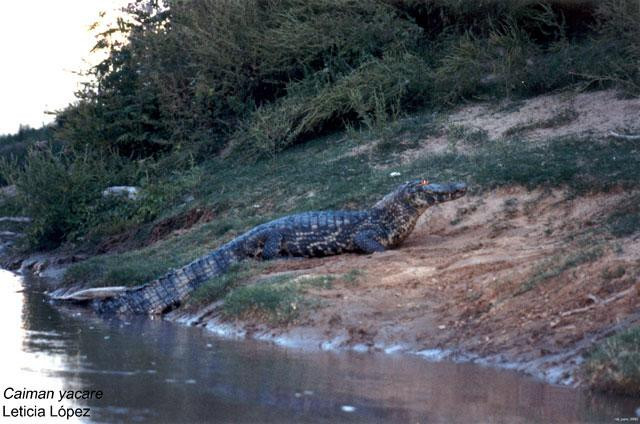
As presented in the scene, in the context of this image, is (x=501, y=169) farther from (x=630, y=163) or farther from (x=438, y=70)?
(x=438, y=70)

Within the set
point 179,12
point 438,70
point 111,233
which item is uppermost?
point 179,12

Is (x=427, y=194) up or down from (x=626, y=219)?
up

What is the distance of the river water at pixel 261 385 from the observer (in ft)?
19.7

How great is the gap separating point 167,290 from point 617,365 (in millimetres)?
5605

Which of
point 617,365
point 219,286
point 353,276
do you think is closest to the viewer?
point 617,365

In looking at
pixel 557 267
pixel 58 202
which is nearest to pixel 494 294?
pixel 557 267

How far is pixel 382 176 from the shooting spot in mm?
13797

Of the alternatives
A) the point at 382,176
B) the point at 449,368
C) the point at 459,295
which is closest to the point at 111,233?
the point at 382,176

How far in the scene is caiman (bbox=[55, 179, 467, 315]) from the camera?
36.6 feet

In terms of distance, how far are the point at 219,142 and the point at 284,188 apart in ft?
14.9

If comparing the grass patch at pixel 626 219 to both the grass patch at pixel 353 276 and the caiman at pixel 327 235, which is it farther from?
the grass patch at pixel 353 276

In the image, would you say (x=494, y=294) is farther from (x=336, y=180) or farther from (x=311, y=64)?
(x=311, y=64)

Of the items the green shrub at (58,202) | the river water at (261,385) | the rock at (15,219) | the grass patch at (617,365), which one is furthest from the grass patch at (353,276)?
the rock at (15,219)

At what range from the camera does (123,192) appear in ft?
55.7
